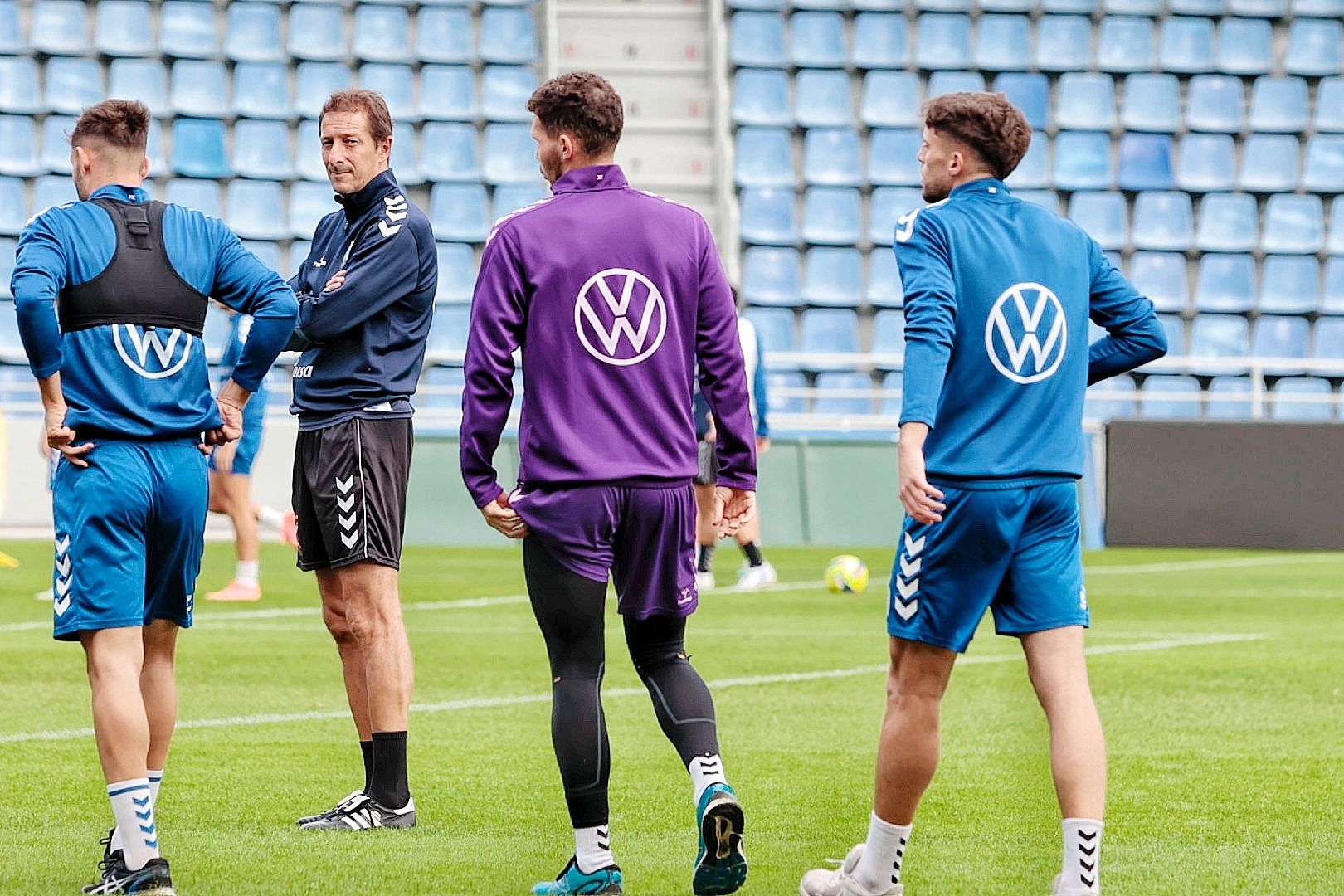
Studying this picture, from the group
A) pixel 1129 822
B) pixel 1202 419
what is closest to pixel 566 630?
pixel 1129 822

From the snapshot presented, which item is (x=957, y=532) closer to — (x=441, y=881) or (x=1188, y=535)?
(x=441, y=881)

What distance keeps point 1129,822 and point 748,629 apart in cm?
538

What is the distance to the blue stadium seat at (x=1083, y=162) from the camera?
69.5ft

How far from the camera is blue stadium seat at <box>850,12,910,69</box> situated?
21.8 metres

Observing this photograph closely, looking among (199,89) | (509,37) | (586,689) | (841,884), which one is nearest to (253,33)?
(199,89)

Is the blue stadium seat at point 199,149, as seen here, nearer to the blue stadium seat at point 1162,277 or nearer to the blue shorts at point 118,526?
the blue stadium seat at point 1162,277

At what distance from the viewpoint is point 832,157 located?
69.4ft

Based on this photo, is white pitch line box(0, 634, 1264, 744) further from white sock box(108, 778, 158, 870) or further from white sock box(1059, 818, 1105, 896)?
white sock box(1059, 818, 1105, 896)

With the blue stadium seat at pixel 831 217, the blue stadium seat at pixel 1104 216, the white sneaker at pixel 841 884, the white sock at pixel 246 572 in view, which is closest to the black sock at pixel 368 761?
the white sneaker at pixel 841 884

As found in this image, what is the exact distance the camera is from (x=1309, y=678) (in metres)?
9.12

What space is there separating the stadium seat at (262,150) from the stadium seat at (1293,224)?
1063cm

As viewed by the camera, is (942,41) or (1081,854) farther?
(942,41)

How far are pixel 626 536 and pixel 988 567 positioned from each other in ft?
2.80

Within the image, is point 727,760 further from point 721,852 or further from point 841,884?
point 721,852
